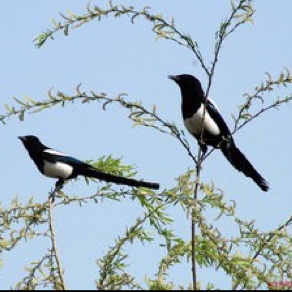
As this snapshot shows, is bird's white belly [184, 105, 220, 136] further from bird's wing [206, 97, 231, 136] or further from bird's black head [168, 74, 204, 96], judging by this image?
bird's black head [168, 74, 204, 96]

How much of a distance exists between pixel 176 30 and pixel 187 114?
192 centimetres

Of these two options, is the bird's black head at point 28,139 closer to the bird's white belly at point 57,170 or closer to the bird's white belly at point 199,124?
the bird's white belly at point 57,170

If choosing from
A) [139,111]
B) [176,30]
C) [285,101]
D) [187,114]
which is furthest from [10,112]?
[187,114]

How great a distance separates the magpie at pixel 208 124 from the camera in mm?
5750

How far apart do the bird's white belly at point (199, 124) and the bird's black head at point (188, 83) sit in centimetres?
28

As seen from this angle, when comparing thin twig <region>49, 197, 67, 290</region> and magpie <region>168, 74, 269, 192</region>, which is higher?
magpie <region>168, 74, 269, 192</region>

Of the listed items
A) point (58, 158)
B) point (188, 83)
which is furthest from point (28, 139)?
point (188, 83)

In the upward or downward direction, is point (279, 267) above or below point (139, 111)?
below

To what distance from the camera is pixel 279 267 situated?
388 centimetres

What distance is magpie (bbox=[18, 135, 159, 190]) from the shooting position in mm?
4746

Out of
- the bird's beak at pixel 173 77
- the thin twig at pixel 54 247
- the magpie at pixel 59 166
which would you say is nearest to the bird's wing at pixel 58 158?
the magpie at pixel 59 166

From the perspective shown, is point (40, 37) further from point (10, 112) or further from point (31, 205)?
point (31, 205)

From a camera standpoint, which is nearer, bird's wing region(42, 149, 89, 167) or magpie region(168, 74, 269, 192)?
magpie region(168, 74, 269, 192)

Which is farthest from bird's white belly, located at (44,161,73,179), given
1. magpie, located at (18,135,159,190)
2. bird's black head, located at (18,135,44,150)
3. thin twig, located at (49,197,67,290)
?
thin twig, located at (49,197,67,290)
